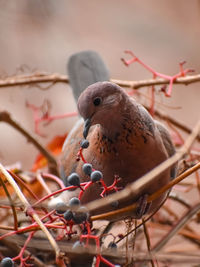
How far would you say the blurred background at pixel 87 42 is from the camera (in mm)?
4082

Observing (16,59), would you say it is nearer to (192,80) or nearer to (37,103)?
(37,103)

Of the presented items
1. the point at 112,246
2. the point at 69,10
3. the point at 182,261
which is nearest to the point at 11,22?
the point at 69,10

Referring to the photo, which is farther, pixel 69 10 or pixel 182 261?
pixel 69 10

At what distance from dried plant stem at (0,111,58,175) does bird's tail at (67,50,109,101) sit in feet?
0.82

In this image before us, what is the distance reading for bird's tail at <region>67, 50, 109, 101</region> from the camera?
5.68ft

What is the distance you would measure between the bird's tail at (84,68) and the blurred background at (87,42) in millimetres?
2166

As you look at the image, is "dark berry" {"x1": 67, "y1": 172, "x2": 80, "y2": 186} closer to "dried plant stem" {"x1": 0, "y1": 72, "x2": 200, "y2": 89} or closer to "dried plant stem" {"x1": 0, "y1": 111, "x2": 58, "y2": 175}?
"dried plant stem" {"x1": 0, "y1": 72, "x2": 200, "y2": 89}

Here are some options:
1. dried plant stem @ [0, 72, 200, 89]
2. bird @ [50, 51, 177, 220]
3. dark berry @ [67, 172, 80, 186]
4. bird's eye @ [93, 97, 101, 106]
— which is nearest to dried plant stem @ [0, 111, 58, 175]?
dried plant stem @ [0, 72, 200, 89]

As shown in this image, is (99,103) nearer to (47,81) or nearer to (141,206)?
(141,206)

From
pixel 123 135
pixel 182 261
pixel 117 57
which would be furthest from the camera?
pixel 117 57

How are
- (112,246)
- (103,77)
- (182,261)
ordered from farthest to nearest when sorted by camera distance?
1. (103,77)
2. (112,246)
3. (182,261)

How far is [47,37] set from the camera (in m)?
4.52

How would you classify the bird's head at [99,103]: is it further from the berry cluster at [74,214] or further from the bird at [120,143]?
the berry cluster at [74,214]

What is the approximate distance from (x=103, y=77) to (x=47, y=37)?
2926mm
